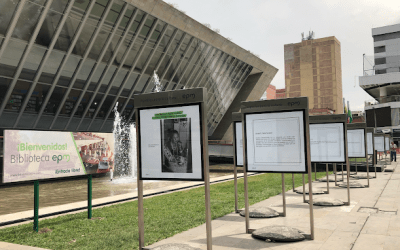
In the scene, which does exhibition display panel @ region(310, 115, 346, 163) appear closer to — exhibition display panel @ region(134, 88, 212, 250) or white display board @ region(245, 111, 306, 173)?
white display board @ region(245, 111, 306, 173)

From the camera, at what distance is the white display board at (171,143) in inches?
216

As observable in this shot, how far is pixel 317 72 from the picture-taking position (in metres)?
152

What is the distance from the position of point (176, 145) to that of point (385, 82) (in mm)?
83129

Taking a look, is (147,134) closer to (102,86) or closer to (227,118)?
(102,86)

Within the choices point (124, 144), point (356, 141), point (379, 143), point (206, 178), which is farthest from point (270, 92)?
point (206, 178)

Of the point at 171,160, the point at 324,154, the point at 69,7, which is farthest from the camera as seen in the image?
the point at 69,7

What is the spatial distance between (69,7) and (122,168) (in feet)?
41.0

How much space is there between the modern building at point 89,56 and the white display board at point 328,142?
16036 mm

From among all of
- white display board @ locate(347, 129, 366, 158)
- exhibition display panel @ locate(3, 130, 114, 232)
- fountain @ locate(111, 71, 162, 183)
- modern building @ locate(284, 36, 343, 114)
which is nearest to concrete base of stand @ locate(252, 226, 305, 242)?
exhibition display panel @ locate(3, 130, 114, 232)

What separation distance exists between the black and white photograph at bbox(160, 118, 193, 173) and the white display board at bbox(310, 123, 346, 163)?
5696 millimetres

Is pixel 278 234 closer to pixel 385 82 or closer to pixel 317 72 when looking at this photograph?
pixel 385 82

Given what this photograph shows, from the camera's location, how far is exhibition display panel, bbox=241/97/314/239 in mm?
6551

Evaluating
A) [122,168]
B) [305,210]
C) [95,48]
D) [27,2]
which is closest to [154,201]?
[305,210]

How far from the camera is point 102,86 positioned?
2666cm
